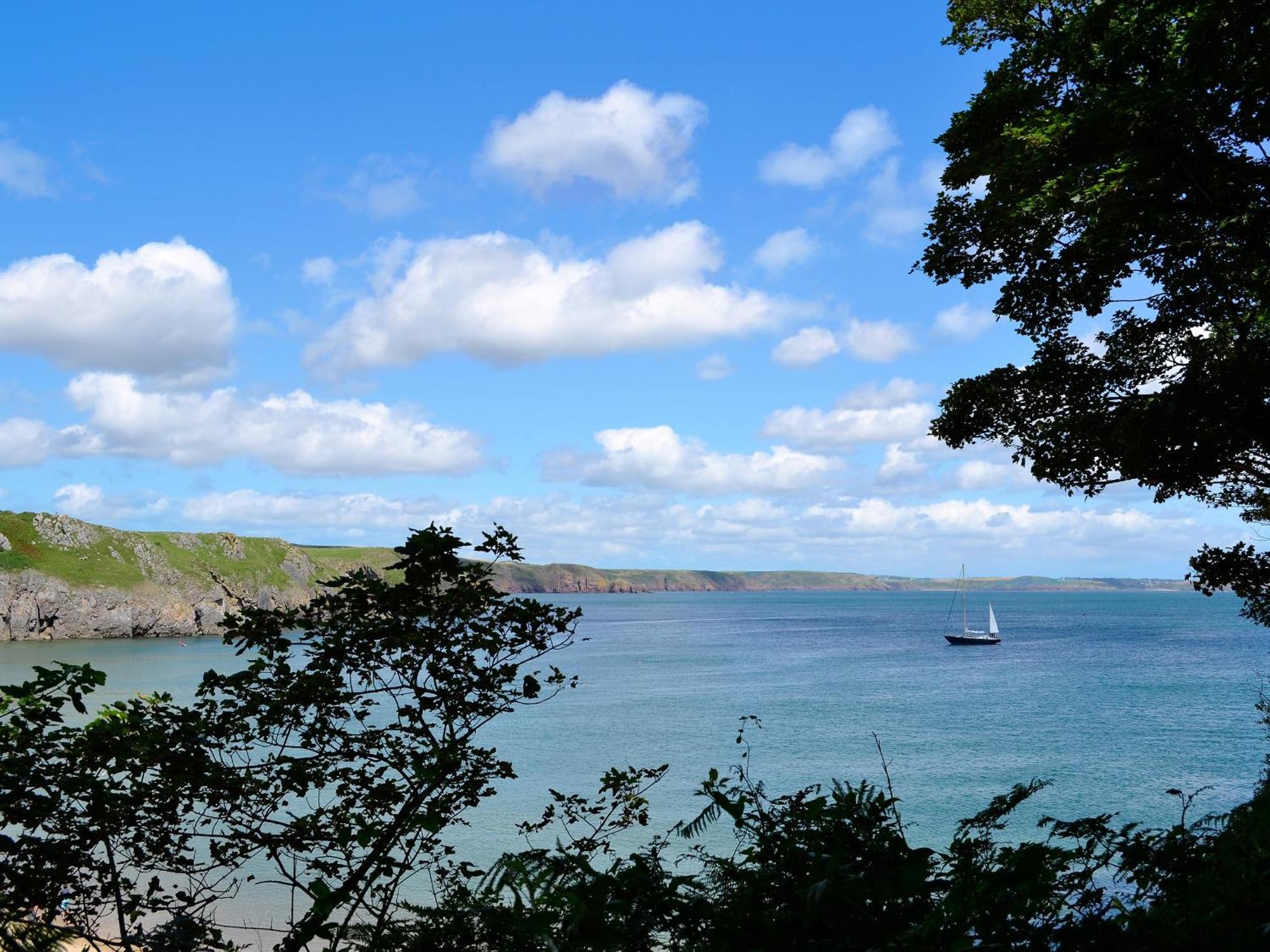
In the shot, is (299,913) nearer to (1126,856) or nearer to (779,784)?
(779,784)

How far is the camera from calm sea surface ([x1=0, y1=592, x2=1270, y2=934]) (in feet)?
102

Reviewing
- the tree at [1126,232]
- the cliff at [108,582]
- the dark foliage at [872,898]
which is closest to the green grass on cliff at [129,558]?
the cliff at [108,582]

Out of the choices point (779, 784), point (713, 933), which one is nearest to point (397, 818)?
point (713, 933)

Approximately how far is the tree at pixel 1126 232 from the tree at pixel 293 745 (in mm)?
7149

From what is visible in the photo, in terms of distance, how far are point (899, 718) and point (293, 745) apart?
151 ft

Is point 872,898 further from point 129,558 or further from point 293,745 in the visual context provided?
point 129,558

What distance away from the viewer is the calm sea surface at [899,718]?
102ft

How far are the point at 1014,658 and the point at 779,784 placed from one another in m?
63.4

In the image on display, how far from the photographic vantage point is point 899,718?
156ft

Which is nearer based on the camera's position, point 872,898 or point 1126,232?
point 872,898

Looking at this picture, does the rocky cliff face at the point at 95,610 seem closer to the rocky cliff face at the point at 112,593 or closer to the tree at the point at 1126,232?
the rocky cliff face at the point at 112,593

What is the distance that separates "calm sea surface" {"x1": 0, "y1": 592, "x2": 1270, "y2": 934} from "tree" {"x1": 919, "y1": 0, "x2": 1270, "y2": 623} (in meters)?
15.8

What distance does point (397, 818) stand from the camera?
535 centimetres

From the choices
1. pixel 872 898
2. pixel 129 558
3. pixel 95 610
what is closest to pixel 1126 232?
pixel 872 898
